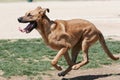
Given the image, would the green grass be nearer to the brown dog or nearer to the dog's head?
the brown dog

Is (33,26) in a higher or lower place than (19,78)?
higher

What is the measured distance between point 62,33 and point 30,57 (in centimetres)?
347

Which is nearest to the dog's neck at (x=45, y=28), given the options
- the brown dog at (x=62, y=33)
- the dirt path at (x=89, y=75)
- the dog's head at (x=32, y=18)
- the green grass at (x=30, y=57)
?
the brown dog at (x=62, y=33)

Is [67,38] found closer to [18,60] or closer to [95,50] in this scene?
[18,60]

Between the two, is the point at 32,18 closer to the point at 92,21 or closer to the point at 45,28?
the point at 45,28

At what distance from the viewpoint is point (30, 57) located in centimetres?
1309

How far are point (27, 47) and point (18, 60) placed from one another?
2397 mm

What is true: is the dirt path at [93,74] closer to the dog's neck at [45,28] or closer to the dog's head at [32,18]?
the dog's neck at [45,28]

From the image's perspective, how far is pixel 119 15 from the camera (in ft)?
89.5

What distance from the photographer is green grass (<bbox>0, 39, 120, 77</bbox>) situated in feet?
36.8

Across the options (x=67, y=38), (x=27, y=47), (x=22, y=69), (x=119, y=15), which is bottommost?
(x=119, y=15)

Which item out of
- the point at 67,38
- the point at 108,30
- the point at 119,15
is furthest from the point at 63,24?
the point at 119,15

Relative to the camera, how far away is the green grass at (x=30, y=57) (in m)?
11.2

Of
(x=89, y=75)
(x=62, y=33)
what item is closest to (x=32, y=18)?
(x=62, y=33)
